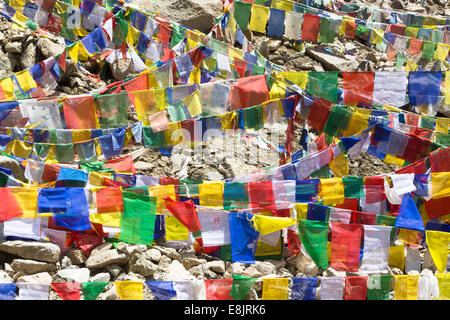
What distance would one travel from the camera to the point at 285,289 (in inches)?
334

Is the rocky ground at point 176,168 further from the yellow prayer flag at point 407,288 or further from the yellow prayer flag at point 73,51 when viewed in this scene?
the yellow prayer flag at point 407,288

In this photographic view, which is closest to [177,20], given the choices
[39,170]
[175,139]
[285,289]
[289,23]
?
[289,23]

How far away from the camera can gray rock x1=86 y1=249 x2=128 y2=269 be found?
9344 mm

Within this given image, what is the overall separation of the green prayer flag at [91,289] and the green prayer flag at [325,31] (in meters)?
12.8

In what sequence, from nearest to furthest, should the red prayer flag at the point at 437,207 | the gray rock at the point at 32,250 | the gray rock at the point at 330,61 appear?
the gray rock at the point at 32,250, the red prayer flag at the point at 437,207, the gray rock at the point at 330,61

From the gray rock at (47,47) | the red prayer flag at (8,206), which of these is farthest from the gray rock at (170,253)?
the gray rock at (47,47)

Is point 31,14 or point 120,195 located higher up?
point 31,14

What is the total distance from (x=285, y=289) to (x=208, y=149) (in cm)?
580

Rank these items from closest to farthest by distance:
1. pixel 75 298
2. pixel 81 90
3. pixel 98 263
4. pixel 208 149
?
pixel 75 298 < pixel 98 263 < pixel 208 149 < pixel 81 90

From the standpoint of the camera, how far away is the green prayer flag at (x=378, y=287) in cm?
877

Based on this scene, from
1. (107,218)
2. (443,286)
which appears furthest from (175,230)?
(443,286)

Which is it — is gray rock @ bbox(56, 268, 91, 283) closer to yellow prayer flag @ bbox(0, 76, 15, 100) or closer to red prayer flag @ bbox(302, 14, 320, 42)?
yellow prayer flag @ bbox(0, 76, 15, 100)

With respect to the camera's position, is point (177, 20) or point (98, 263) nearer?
point (98, 263)

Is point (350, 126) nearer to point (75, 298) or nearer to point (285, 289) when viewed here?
point (285, 289)
